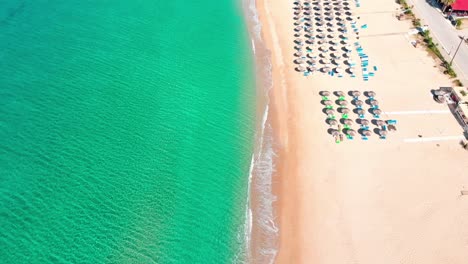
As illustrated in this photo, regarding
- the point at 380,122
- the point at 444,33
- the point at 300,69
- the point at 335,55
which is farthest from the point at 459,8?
the point at 380,122

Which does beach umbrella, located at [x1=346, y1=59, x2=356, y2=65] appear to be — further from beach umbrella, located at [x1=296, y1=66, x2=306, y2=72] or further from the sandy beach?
beach umbrella, located at [x1=296, y1=66, x2=306, y2=72]

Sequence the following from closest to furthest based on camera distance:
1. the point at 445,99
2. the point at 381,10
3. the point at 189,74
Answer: the point at 445,99 → the point at 189,74 → the point at 381,10

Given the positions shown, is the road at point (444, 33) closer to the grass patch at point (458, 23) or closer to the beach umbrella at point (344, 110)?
the grass patch at point (458, 23)

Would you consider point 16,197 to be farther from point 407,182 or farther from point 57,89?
point 407,182

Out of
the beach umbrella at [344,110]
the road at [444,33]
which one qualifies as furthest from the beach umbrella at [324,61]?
the road at [444,33]

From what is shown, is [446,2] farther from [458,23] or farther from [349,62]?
[349,62]

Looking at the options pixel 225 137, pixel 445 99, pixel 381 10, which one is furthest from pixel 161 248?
pixel 381 10
